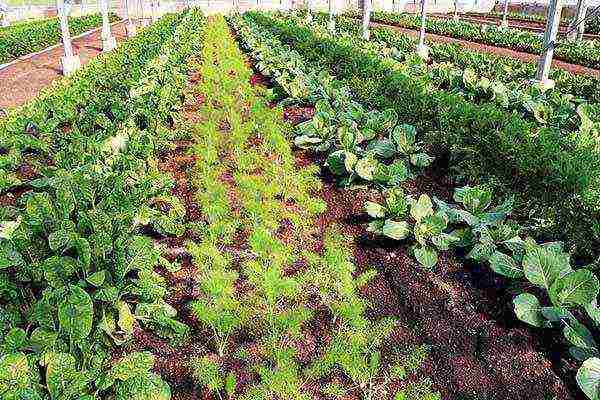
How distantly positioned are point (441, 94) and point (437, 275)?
3836mm

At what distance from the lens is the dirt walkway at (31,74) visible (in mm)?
12427

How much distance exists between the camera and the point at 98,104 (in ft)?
26.3

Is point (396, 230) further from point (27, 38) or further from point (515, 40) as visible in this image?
point (27, 38)

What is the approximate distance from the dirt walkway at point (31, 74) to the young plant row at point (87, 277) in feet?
26.1

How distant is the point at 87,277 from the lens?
10.1ft

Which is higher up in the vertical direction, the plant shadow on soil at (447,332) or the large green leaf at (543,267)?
the large green leaf at (543,267)

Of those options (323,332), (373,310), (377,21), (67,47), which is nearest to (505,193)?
(373,310)

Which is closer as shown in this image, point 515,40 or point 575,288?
point 575,288

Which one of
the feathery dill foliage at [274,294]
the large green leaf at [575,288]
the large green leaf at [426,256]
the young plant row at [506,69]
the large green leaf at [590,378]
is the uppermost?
the large green leaf at [575,288]

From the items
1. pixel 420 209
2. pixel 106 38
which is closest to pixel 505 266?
pixel 420 209

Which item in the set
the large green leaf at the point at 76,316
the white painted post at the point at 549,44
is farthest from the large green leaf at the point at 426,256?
the white painted post at the point at 549,44

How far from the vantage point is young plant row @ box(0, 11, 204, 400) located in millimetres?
2592

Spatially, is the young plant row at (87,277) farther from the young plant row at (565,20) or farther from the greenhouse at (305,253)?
the young plant row at (565,20)

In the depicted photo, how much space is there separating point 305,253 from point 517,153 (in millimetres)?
2504
